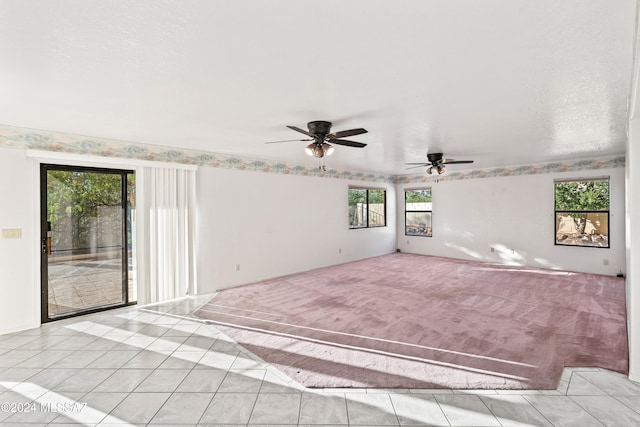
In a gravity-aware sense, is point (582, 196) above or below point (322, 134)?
below

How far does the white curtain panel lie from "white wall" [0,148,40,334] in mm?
1243

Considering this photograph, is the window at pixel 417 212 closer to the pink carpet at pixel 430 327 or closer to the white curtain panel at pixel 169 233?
the pink carpet at pixel 430 327

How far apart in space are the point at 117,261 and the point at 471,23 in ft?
16.5

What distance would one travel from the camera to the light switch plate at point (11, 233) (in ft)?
11.9

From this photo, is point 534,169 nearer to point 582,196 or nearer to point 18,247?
point 582,196

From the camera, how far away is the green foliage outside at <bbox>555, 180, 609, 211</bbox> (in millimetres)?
6434

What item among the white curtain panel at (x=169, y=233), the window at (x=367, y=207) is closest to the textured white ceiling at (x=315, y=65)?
the white curtain panel at (x=169, y=233)


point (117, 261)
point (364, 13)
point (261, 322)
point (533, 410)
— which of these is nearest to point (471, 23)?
point (364, 13)

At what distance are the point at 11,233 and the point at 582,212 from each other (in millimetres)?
9746

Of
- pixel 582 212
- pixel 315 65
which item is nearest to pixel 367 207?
pixel 582 212

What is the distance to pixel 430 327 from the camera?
3.70m

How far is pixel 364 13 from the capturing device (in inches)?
62.0

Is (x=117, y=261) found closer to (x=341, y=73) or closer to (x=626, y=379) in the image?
(x=341, y=73)

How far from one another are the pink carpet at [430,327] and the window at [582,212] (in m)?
0.83
